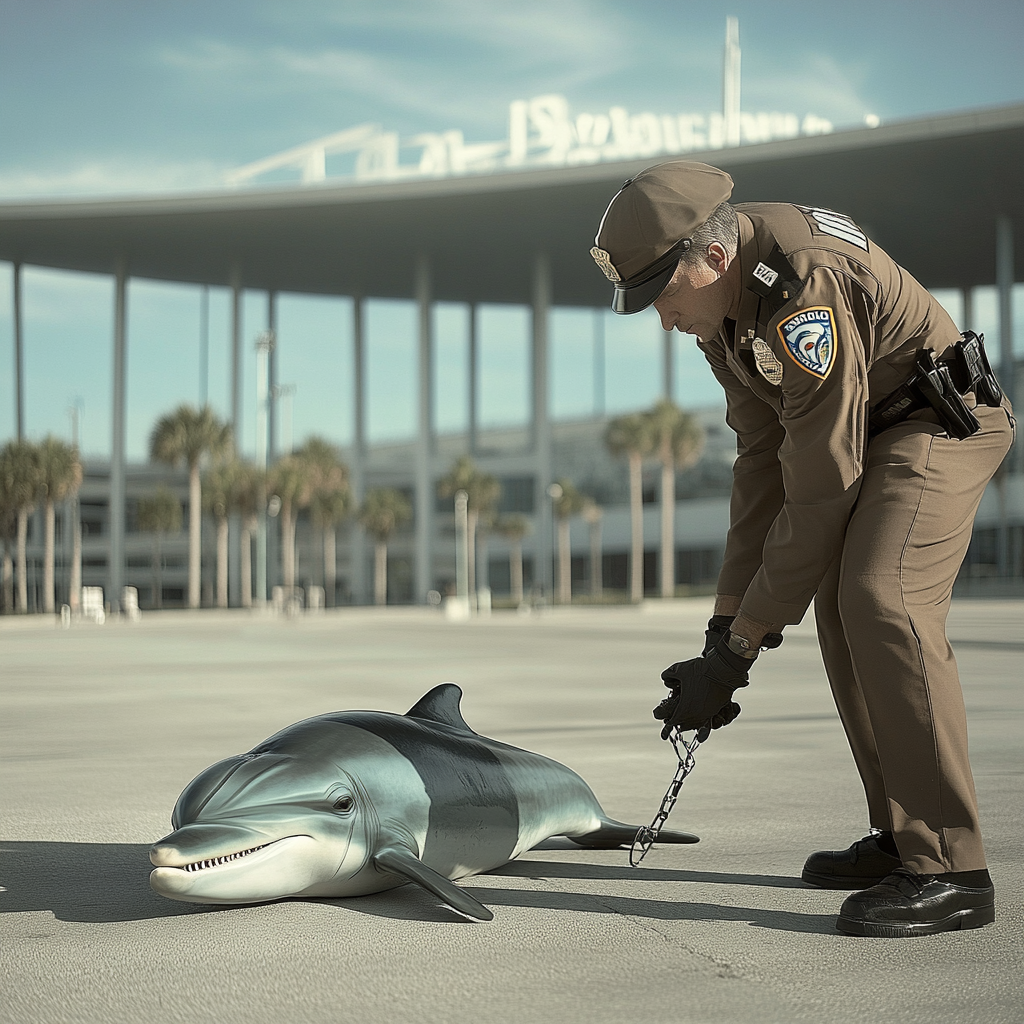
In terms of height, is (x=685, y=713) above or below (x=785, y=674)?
above

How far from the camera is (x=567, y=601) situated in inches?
2852

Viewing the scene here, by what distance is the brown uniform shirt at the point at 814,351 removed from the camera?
3.03 metres

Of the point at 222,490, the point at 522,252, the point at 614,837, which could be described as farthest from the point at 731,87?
the point at 614,837

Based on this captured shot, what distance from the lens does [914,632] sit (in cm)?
314

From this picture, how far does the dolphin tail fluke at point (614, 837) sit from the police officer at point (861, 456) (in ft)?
2.91

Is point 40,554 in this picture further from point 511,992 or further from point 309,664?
point 511,992

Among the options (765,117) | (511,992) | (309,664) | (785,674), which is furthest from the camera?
(765,117)

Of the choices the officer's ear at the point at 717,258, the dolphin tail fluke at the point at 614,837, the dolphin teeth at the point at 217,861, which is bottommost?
the dolphin tail fluke at the point at 614,837

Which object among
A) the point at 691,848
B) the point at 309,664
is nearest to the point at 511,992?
the point at 691,848

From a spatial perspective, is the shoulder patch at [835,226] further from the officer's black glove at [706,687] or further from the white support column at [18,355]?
the white support column at [18,355]

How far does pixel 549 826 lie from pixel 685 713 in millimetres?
861

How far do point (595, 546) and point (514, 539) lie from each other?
6.14 metres

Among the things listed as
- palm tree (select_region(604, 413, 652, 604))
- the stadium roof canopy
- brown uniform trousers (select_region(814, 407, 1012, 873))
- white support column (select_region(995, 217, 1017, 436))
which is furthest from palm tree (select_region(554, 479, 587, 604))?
brown uniform trousers (select_region(814, 407, 1012, 873))

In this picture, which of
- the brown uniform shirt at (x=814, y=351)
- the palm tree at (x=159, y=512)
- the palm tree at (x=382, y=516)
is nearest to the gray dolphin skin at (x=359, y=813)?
the brown uniform shirt at (x=814, y=351)
